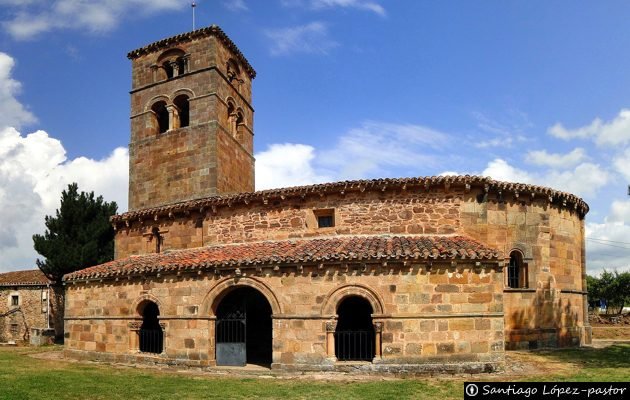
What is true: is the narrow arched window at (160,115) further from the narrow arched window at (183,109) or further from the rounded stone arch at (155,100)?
the narrow arched window at (183,109)

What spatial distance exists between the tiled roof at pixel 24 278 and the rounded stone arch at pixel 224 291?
23.6m

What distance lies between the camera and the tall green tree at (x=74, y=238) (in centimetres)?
2938

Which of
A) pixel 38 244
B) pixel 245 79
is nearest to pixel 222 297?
pixel 245 79

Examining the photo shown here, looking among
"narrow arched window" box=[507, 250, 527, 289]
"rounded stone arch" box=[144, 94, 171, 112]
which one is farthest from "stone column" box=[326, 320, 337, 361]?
"rounded stone arch" box=[144, 94, 171, 112]

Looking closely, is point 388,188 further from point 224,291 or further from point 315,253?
point 224,291

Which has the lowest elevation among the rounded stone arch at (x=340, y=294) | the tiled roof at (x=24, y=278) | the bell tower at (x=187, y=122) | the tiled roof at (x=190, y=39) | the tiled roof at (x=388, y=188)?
the tiled roof at (x=24, y=278)

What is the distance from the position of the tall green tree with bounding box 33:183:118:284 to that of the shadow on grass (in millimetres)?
23376

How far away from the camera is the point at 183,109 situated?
24.6 meters

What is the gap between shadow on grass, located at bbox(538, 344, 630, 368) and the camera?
15.4 m

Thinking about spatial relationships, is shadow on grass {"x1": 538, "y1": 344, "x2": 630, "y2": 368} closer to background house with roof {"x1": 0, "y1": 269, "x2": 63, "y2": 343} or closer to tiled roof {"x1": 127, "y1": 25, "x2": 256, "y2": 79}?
tiled roof {"x1": 127, "y1": 25, "x2": 256, "y2": 79}

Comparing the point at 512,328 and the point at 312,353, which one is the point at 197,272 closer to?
the point at 312,353

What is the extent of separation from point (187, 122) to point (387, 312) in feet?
47.8

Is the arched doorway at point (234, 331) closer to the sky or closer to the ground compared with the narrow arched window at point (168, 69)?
closer to the ground

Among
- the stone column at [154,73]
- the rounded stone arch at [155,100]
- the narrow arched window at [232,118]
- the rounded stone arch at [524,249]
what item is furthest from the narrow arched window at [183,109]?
the rounded stone arch at [524,249]
